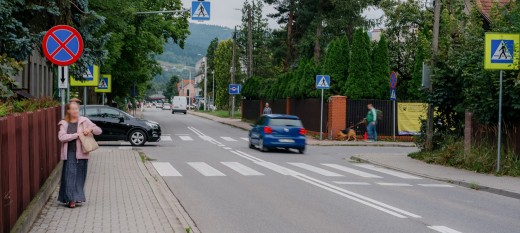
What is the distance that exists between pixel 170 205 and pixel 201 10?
53.7 ft

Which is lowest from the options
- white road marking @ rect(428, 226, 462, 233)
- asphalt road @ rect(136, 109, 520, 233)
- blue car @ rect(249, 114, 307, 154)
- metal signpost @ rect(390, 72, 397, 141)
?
asphalt road @ rect(136, 109, 520, 233)

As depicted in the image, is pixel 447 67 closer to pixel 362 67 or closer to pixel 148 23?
pixel 362 67

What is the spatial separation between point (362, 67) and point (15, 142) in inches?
1064

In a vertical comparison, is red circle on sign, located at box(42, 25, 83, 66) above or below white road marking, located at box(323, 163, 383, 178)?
above

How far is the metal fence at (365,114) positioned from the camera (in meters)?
34.0

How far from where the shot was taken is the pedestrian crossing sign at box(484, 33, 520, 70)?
54.0 ft

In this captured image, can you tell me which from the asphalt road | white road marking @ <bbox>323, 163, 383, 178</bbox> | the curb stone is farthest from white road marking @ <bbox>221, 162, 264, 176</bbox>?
white road marking @ <bbox>323, 163, 383, 178</bbox>

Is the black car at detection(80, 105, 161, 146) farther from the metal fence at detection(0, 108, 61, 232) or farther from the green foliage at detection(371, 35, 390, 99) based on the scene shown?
the metal fence at detection(0, 108, 61, 232)

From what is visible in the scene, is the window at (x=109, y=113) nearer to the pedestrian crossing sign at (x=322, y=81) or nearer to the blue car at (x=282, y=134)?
the blue car at (x=282, y=134)

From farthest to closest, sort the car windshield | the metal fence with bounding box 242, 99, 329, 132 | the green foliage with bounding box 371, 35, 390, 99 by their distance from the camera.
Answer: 1. the metal fence with bounding box 242, 99, 329, 132
2. the green foliage with bounding box 371, 35, 390, 99
3. the car windshield

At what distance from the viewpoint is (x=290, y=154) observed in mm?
24766

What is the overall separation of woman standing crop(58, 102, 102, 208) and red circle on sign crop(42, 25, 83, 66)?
2064 millimetres

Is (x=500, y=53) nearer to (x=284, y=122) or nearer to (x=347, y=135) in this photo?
(x=284, y=122)

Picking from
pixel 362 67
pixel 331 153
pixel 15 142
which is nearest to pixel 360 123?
pixel 362 67
